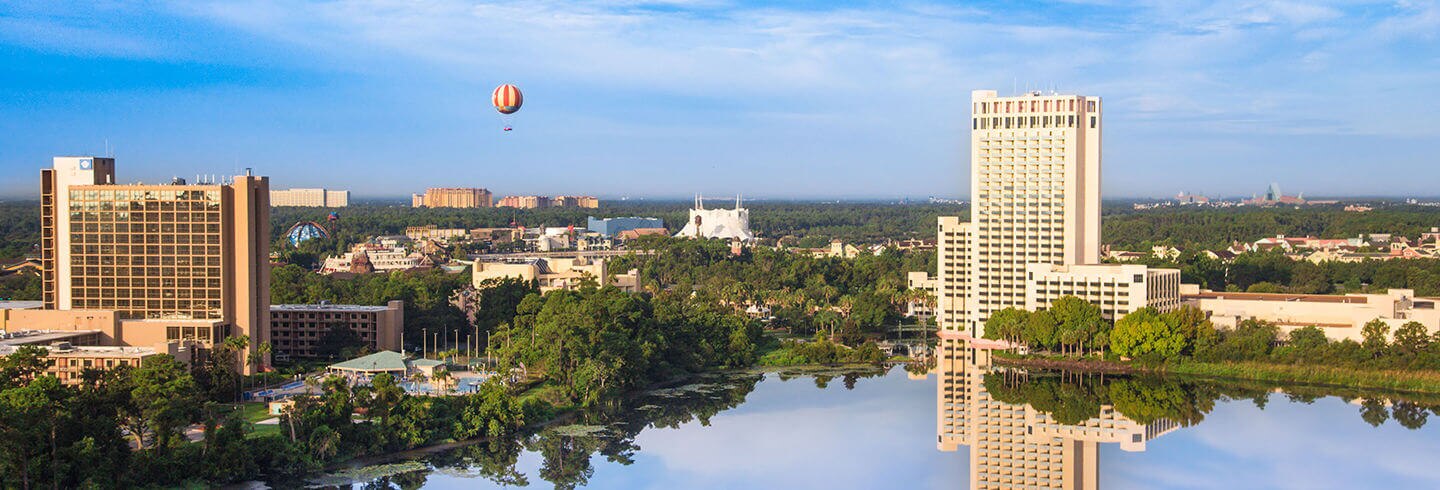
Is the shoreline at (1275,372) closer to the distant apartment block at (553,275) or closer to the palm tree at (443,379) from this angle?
the palm tree at (443,379)

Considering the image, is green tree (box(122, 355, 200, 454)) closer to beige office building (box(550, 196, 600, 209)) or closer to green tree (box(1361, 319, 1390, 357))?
green tree (box(1361, 319, 1390, 357))

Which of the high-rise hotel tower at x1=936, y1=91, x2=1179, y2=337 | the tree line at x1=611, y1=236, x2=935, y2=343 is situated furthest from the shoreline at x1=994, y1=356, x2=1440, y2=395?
the tree line at x1=611, y1=236, x2=935, y2=343

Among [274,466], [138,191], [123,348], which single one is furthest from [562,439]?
[138,191]

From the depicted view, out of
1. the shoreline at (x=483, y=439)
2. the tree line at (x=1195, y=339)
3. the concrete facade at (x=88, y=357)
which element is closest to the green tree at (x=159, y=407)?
the shoreline at (x=483, y=439)

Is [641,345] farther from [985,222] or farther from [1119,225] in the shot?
[1119,225]

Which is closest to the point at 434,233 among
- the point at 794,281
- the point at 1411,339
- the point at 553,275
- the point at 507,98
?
the point at 553,275
